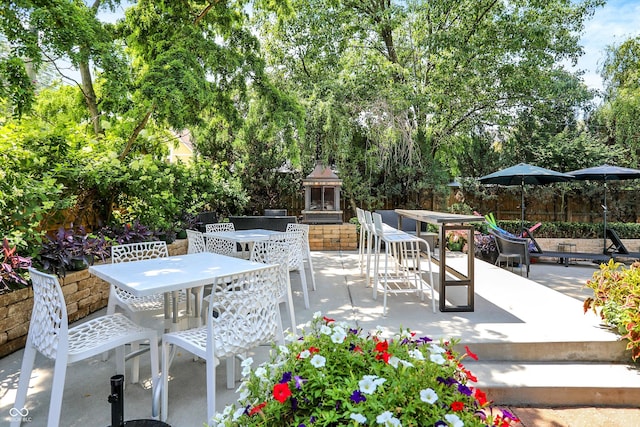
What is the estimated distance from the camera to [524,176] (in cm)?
729

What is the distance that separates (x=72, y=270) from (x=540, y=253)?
7397 millimetres

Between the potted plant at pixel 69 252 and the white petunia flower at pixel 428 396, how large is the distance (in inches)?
135

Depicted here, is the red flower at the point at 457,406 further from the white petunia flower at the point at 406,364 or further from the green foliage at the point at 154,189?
the green foliage at the point at 154,189

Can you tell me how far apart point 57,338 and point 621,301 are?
12.7ft

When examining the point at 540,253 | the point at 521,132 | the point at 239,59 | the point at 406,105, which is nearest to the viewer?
the point at 239,59

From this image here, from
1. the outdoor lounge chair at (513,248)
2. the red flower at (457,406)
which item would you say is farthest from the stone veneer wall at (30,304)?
the outdoor lounge chair at (513,248)

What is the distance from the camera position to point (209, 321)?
5.86 ft

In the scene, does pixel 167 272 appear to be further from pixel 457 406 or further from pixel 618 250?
pixel 618 250

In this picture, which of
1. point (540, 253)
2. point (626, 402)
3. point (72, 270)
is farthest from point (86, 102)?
point (540, 253)

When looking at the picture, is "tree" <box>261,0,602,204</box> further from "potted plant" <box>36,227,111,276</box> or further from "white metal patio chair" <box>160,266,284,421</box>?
"white metal patio chair" <box>160,266,284,421</box>

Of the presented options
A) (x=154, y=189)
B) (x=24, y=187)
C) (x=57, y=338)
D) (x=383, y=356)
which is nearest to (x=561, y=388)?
(x=383, y=356)

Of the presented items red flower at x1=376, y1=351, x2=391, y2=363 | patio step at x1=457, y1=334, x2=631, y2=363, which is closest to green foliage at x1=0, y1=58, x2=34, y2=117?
red flower at x1=376, y1=351, x2=391, y2=363

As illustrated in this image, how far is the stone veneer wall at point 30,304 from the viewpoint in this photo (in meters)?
2.71

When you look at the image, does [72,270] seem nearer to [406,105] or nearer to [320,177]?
[320,177]
